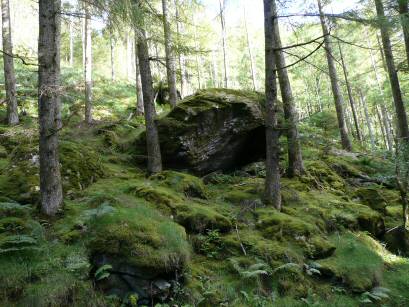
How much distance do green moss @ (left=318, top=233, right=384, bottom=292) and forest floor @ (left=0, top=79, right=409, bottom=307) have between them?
0.03m

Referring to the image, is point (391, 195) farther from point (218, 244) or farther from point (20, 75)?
point (20, 75)

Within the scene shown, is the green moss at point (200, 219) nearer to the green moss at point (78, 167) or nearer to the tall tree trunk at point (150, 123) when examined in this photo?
the green moss at point (78, 167)

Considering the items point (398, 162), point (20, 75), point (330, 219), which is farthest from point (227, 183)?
point (20, 75)

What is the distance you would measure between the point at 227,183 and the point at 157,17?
5028mm

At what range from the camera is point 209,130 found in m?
10.6

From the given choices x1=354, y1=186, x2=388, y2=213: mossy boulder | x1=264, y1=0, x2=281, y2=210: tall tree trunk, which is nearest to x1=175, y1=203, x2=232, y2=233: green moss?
x1=264, y1=0, x2=281, y2=210: tall tree trunk

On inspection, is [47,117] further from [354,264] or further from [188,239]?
[354,264]

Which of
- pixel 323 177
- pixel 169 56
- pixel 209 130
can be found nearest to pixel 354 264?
pixel 323 177

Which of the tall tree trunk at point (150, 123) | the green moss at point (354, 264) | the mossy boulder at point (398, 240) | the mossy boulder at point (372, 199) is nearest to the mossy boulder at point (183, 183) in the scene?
the tall tree trunk at point (150, 123)

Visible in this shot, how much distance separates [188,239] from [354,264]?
3420mm

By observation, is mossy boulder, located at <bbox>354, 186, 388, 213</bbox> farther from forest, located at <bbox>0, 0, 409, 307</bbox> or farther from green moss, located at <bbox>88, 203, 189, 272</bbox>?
green moss, located at <bbox>88, 203, 189, 272</bbox>

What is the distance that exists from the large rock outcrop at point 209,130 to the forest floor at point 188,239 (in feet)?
2.17

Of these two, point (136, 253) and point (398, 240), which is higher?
point (136, 253)

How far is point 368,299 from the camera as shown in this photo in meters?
6.18
